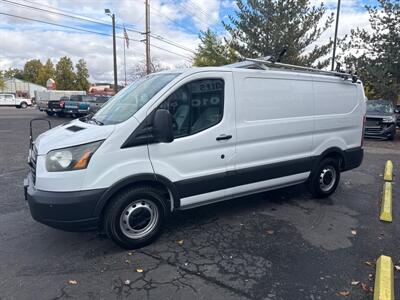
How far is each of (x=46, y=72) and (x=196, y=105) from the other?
301 ft

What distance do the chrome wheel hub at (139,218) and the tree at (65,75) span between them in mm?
77346

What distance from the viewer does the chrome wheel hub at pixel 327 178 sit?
5418 millimetres

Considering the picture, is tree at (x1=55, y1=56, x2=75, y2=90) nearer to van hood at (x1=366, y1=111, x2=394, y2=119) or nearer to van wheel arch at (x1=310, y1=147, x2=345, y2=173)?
van hood at (x1=366, y1=111, x2=394, y2=119)

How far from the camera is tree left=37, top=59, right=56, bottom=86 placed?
82.3 meters

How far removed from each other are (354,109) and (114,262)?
4683mm

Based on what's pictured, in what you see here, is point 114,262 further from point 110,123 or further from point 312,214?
point 312,214

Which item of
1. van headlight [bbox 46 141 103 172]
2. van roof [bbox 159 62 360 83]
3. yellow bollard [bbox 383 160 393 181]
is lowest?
yellow bollard [bbox 383 160 393 181]

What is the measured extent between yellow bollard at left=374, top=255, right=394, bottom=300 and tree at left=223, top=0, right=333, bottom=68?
14.1m

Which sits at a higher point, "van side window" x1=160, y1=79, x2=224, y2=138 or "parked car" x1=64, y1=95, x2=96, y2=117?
"parked car" x1=64, y1=95, x2=96, y2=117

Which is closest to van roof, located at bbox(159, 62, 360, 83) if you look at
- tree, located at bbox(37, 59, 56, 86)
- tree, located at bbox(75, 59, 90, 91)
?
tree, located at bbox(75, 59, 90, 91)

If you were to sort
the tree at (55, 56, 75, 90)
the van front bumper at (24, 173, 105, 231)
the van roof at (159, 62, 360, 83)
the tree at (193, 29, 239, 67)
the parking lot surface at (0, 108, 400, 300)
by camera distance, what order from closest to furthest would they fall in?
the parking lot surface at (0, 108, 400, 300), the van front bumper at (24, 173, 105, 231), the van roof at (159, 62, 360, 83), the tree at (193, 29, 239, 67), the tree at (55, 56, 75, 90)

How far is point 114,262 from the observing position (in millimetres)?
3357

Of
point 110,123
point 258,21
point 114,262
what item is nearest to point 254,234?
point 114,262

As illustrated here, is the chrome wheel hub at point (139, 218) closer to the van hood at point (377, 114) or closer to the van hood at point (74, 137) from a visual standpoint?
the van hood at point (74, 137)
